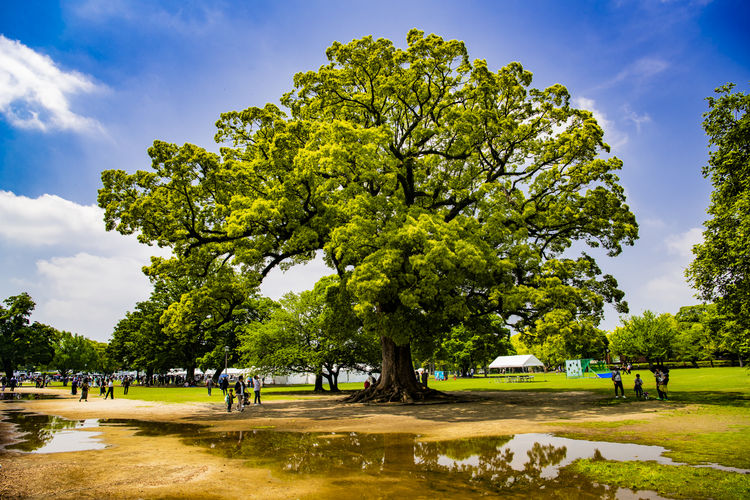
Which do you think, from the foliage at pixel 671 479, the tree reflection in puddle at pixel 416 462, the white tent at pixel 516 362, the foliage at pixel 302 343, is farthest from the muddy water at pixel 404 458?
the white tent at pixel 516 362

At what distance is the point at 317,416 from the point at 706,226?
1971cm

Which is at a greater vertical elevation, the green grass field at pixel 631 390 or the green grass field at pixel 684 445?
the green grass field at pixel 684 445

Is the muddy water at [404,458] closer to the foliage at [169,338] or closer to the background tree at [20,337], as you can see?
the foliage at [169,338]

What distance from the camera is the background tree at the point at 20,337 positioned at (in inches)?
2446

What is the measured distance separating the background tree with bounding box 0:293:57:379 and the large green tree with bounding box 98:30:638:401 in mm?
59955

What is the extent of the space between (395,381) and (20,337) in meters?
67.2

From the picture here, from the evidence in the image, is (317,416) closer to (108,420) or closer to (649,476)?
(108,420)

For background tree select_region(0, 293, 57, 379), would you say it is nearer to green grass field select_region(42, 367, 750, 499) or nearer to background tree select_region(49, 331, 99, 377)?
background tree select_region(49, 331, 99, 377)

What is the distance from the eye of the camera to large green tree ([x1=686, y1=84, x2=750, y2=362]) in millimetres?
17500

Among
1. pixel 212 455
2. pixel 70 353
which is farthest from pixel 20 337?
pixel 212 455

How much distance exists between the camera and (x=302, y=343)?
3684 cm

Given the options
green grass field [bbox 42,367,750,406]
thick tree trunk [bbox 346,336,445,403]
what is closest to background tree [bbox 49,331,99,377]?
green grass field [bbox 42,367,750,406]

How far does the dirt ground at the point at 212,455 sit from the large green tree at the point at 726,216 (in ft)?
20.2

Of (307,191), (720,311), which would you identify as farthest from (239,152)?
(720,311)
